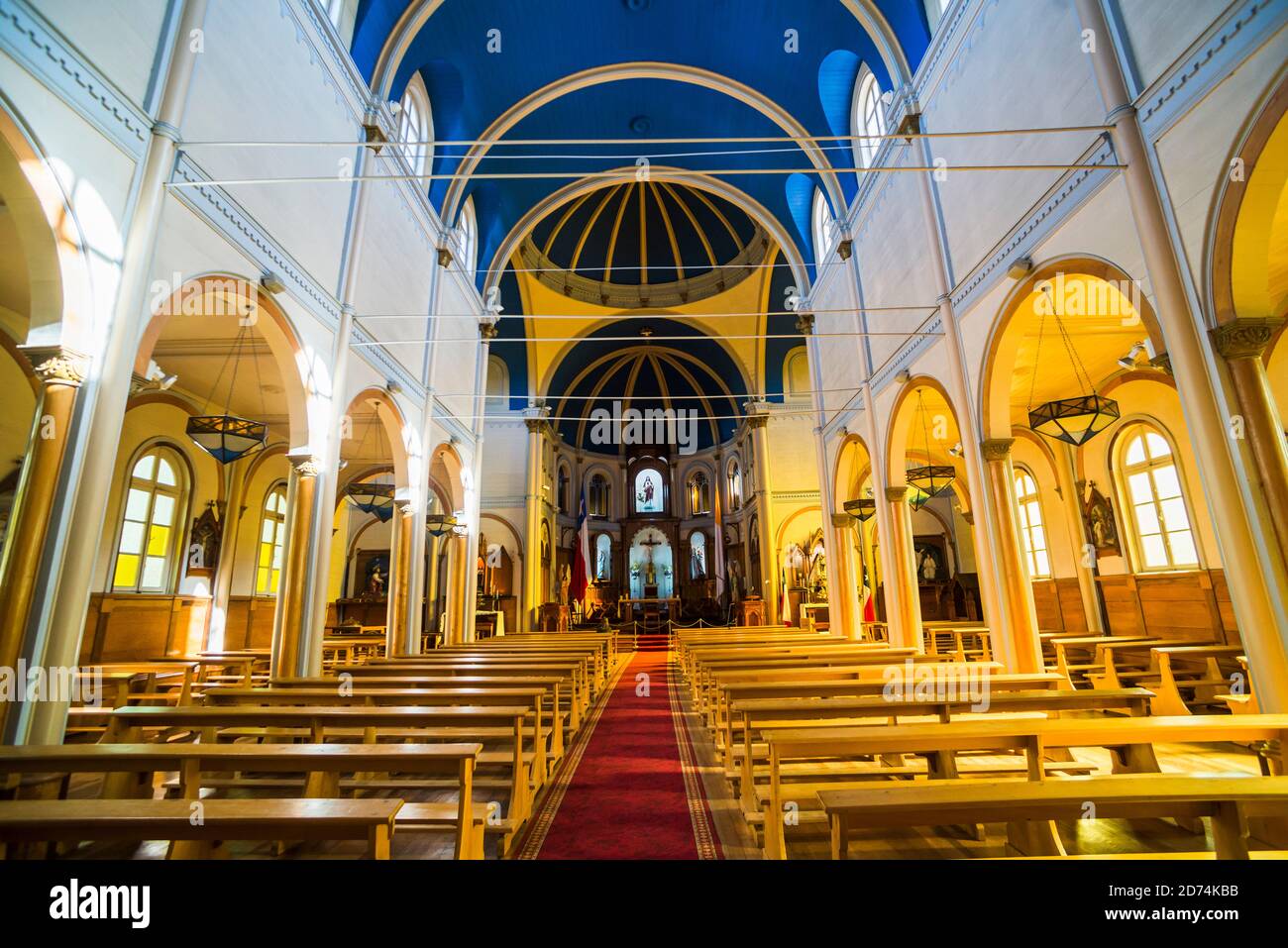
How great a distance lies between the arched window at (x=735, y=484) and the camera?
76.2 feet

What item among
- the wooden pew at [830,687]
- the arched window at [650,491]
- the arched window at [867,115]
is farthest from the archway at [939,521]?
the arched window at [650,491]

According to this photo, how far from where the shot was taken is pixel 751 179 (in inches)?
563

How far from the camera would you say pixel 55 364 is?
12.9 feet

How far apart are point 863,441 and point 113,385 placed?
10673 millimetres

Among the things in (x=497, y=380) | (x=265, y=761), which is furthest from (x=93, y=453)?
(x=497, y=380)

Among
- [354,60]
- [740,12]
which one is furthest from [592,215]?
[354,60]

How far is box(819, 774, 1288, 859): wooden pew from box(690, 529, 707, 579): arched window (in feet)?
76.1

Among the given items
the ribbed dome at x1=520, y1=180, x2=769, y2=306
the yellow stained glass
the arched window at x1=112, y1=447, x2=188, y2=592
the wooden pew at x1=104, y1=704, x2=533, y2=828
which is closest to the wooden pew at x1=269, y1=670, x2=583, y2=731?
the wooden pew at x1=104, y1=704, x2=533, y2=828

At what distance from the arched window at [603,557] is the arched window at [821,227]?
1550 cm

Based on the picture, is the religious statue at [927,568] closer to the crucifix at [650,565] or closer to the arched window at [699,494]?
the arched window at [699,494]

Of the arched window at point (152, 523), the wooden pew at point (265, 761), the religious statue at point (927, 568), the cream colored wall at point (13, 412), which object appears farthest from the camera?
the religious statue at point (927, 568)

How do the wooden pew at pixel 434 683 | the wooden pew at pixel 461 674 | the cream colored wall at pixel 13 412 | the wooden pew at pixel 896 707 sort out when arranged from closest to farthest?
the wooden pew at pixel 896 707 < the wooden pew at pixel 434 683 < the wooden pew at pixel 461 674 < the cream colored wall at pixel 13 412
